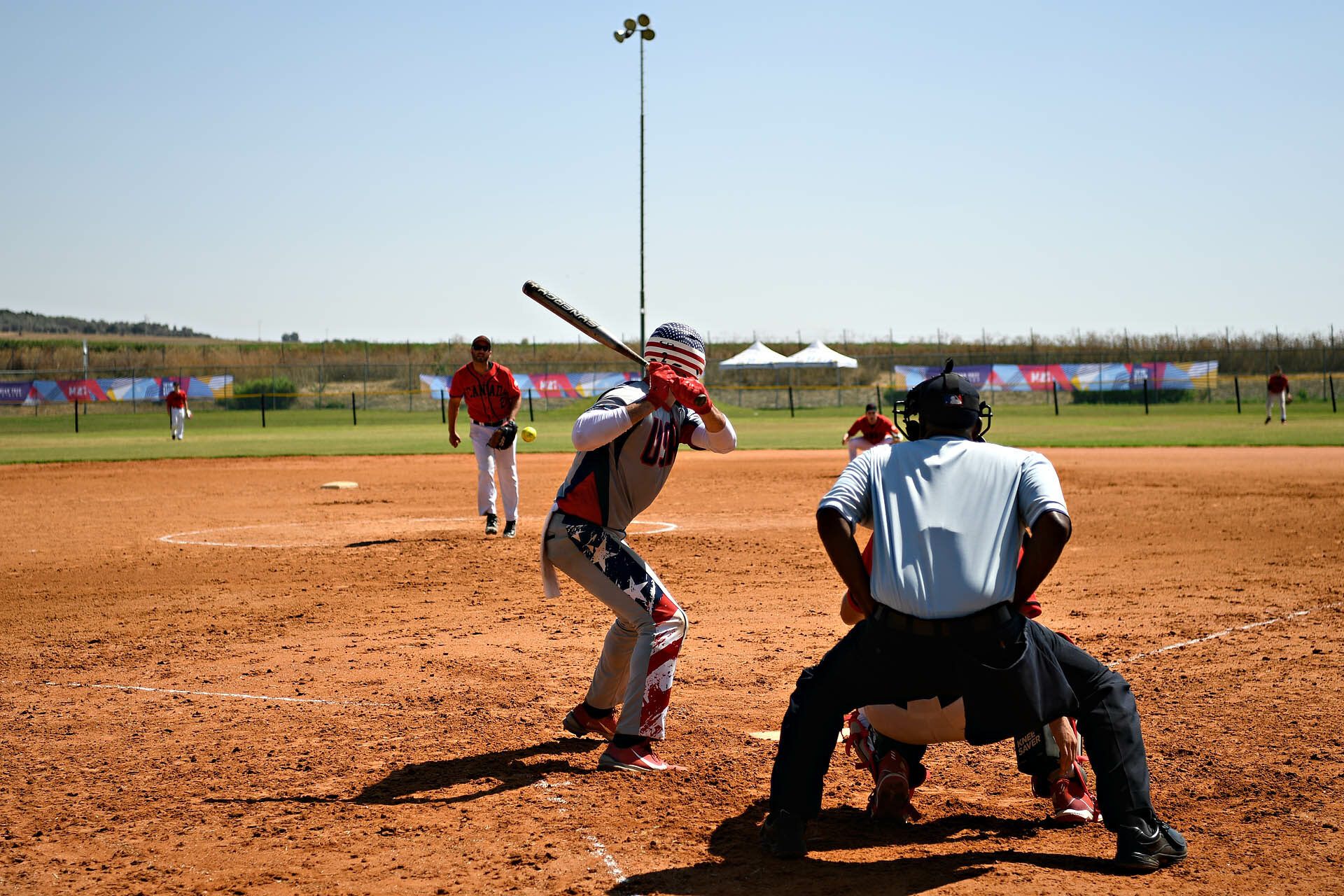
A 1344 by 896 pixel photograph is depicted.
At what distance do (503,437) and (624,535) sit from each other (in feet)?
25.0

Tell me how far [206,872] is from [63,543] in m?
10.2

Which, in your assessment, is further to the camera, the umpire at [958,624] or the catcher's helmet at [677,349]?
the catcher's helmet at [677,349]

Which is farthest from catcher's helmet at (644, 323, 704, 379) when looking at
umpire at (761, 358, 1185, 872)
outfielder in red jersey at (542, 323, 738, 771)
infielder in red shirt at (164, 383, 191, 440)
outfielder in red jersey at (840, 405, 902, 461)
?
infielder in red shirt at (164, 383, 191, 440)

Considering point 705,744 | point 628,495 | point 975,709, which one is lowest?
point 705,744

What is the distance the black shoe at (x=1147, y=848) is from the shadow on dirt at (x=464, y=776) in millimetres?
2323

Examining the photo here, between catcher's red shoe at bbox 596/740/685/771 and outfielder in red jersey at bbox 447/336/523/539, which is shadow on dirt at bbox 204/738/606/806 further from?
outfielder in red jersey at bbox 447/336/523/539

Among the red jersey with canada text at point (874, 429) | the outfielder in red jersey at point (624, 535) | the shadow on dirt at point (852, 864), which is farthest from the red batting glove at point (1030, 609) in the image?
the red jersey with canada text at point (874, 429)

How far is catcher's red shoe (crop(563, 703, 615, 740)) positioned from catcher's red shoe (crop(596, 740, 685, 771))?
0.39m

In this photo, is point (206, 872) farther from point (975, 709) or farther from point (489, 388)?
point (489, 388)

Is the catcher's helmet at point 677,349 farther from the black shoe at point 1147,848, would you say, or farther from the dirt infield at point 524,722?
the black shoe at point 1147,848

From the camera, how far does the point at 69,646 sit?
773cm

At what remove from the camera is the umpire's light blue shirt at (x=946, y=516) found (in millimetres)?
3596

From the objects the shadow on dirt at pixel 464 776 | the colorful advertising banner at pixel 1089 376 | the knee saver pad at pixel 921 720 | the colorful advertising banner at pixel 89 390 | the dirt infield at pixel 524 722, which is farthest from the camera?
the colorful advertising banner at pixel 1089 376

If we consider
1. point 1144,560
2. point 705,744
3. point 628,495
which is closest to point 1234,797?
point 705,744
